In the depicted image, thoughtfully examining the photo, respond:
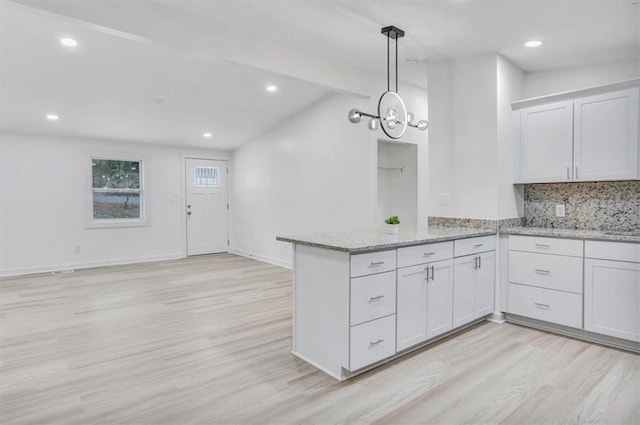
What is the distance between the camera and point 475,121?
3.73 metres

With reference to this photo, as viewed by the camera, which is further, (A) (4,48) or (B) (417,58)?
(B) (417,58)

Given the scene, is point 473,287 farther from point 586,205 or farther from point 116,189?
point 116,189

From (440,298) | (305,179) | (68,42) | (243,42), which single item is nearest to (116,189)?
(305,179)

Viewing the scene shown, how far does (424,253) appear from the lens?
2.85 meters

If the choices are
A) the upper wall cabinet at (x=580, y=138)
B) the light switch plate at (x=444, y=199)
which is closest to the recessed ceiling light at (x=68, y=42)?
the light switch plate at (x=444, y=199)

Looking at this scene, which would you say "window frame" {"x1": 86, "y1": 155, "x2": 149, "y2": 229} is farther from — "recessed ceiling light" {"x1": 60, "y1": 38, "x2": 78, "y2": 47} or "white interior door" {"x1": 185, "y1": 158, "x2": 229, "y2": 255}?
"recessed ceiling light" {"x1": 60, "y1": 38, "x2": 78, "y2": 47}

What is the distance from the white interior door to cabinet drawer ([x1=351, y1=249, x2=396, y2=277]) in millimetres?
5777

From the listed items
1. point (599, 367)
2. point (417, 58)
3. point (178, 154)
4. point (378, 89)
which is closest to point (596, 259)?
point (599, 367)

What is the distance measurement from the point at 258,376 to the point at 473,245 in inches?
81.2

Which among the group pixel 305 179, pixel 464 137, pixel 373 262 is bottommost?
pixel 373 262

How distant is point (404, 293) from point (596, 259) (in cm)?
162

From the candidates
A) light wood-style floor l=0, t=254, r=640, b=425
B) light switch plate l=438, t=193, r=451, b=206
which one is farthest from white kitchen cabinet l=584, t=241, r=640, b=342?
light switch plate l=438, t=193, r=451, b=206

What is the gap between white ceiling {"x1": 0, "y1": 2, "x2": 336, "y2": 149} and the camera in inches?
134

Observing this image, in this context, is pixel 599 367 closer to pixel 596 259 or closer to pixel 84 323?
pixel 596 259
